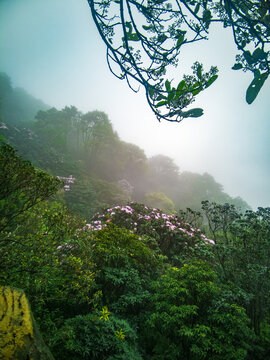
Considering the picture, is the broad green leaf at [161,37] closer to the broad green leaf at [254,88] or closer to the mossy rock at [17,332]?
the broad green leaf at [254,88]

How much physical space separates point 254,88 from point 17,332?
1.81 m

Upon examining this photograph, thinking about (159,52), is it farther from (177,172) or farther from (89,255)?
(177,172)

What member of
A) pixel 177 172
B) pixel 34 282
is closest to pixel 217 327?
pixel 34 282

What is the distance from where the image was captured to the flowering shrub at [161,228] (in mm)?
6051

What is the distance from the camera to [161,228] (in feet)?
21.2

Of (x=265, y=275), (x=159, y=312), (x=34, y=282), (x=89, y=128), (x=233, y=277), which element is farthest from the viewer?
(x=89, y=128)

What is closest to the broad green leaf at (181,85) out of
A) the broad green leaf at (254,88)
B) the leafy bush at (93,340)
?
the broad green leaf at (254,88)

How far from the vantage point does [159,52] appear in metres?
1.32

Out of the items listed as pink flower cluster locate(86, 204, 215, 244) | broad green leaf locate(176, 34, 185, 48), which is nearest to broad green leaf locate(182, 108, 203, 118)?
broad green leaf locate(176, 34, 185, 48)

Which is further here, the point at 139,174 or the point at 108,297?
the point at 139,174

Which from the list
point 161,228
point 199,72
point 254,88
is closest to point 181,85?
point 199,72

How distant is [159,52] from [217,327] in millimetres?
3636

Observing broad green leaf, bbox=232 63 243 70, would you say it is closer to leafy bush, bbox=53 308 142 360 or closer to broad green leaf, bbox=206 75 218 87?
broad green leaf, bbox=206 75 218 87

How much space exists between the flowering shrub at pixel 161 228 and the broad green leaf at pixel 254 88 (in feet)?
17.6
